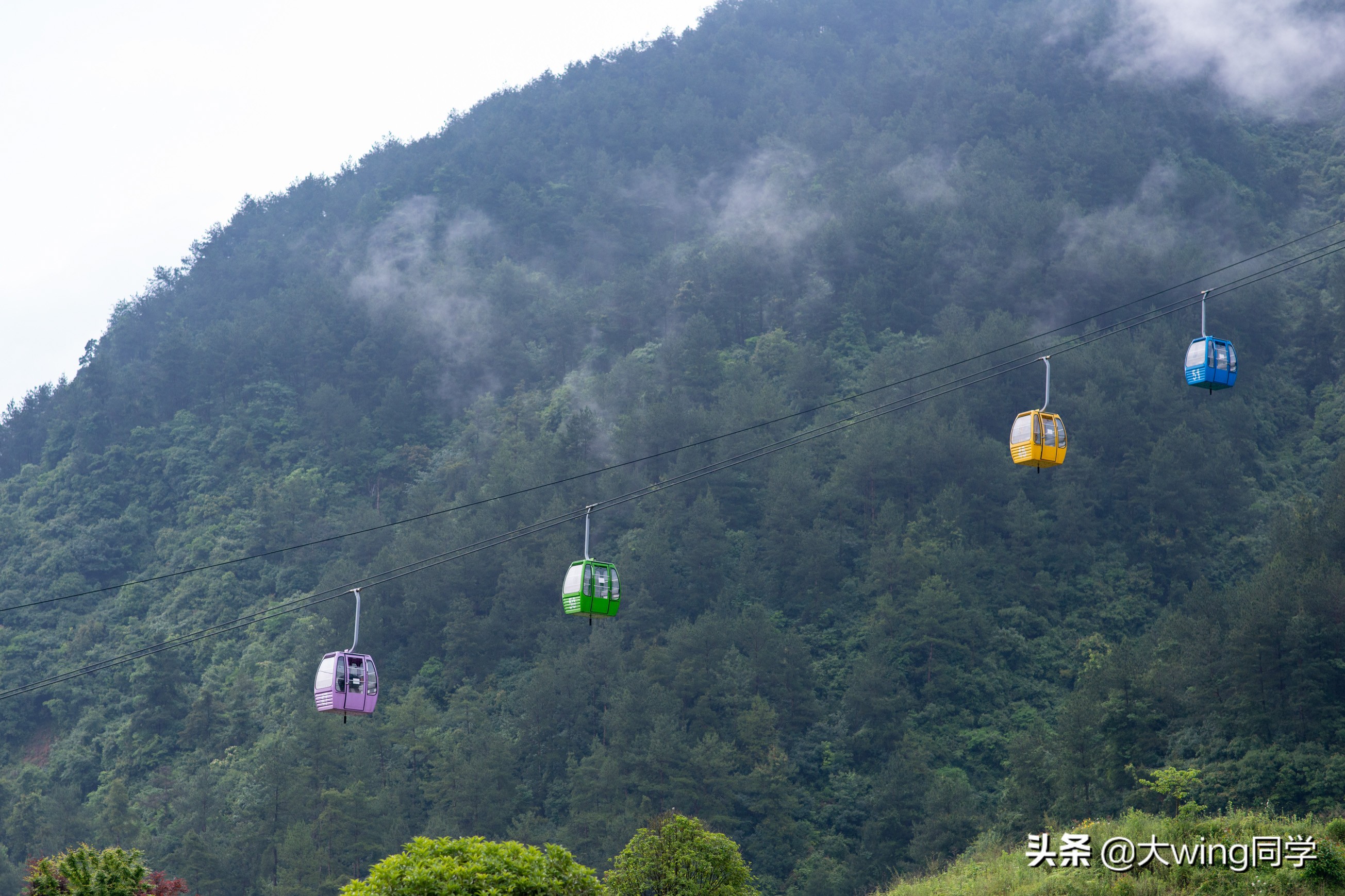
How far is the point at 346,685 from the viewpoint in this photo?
89.6 ft

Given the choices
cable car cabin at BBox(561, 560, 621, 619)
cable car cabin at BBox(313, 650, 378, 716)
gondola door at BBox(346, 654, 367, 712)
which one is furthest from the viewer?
gondola door at BBox(346, 654, 367, 712)

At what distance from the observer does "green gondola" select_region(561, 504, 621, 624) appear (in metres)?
26.1

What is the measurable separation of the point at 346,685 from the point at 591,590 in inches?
216

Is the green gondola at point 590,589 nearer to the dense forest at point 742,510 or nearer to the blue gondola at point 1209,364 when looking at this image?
the blue gondola at point 1209,364

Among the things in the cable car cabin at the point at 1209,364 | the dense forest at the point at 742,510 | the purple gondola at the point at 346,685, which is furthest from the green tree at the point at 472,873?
the dense forest at the point at 742,510

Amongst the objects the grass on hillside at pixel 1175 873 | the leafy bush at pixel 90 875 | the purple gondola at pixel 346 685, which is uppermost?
the purple gondola at pixel 346 685

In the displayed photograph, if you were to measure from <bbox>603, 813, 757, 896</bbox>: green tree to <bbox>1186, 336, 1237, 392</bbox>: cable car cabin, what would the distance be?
1235cm

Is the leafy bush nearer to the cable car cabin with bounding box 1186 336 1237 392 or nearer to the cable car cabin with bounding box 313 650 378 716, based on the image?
the cable car cabin with bounding box 313 650 378 716

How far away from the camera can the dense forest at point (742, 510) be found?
52.1 metres

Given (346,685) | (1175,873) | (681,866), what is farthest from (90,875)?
(1175,873)

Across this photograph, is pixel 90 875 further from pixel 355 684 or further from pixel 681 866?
pixel 681 866

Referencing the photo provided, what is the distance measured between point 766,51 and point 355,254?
51881 millimetres

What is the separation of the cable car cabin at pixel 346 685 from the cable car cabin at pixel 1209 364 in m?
16.6

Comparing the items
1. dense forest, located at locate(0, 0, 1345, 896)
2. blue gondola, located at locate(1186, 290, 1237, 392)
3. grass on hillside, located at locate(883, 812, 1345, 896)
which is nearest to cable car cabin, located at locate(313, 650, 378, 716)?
grass on hillside, located at locate(883, 812, 1345, 896)
